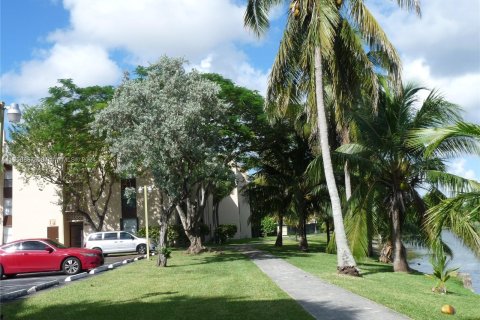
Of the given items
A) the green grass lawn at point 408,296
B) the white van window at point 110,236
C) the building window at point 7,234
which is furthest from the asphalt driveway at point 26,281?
the building window at point 7,234

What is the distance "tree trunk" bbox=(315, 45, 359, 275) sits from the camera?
15969mm

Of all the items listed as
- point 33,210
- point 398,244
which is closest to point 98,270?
point 398,244

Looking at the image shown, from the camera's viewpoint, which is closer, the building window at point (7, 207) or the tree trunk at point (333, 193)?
the tree trunk at point (333, 193)

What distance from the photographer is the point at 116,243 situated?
31547mm

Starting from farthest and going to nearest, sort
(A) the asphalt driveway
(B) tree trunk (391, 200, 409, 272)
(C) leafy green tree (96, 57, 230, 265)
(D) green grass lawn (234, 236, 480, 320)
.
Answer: (C) leafy green tree (96, 57, 230, 265) < (B) tree trunk (391, 200, 409, 272) < (A) the asphalt driveway < (D) green grass lawn (234, 236, 480, 320)

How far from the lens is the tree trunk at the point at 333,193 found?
1597 cm

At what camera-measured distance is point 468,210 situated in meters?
10.2

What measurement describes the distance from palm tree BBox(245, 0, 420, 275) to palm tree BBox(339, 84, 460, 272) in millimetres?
2212

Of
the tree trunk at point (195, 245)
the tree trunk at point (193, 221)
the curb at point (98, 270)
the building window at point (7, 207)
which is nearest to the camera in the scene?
the curb at point (98, 270)

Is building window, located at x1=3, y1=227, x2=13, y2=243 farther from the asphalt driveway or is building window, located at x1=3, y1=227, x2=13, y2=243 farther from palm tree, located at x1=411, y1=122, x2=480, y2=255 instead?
palm tree, located at x1=411, y1=122, x2=480, y2=255

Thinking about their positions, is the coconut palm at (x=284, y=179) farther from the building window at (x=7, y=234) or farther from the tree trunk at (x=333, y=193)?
the building window at (x=7, y=234)

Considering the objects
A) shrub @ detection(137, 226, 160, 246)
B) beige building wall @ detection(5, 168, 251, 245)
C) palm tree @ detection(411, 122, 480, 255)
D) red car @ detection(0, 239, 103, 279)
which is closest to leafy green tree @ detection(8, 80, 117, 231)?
beige building wall @ detection(5, 168, 251, 245)

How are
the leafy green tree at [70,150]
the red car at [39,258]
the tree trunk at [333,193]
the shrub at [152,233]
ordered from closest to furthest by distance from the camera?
the tree trunk at [333,193] → the red car at [39,258] → the leafy green tree at [70,150] → the shrub at [152,233]

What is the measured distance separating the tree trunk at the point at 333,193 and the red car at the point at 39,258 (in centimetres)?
895
